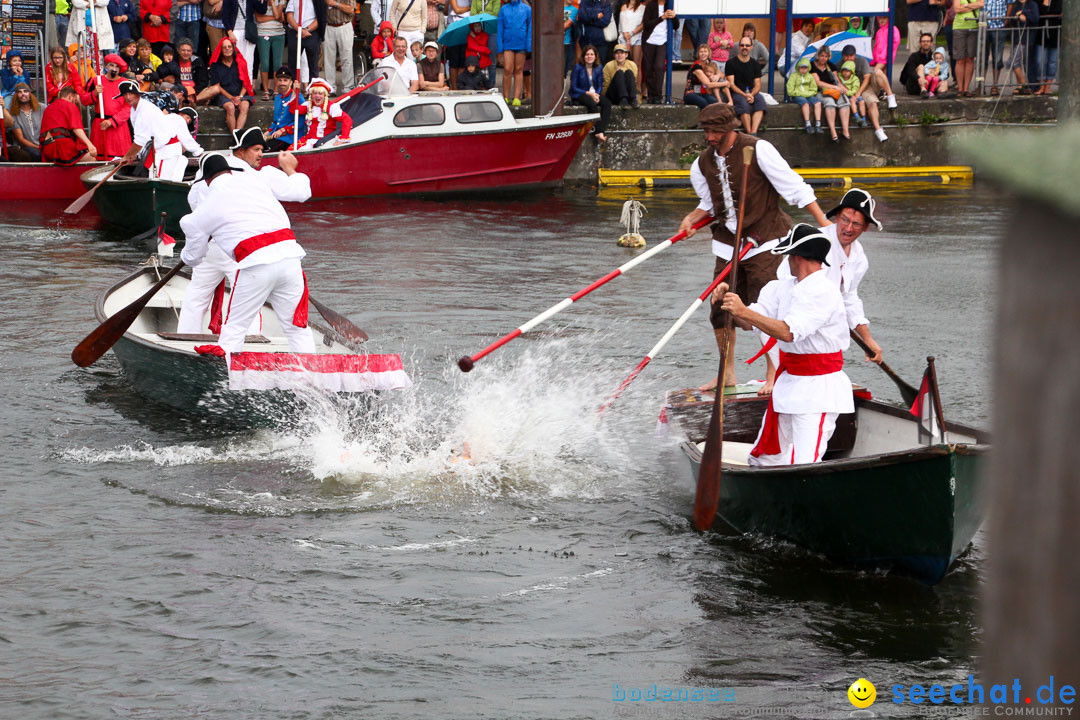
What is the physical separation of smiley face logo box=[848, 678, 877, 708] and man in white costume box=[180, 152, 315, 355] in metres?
4.95

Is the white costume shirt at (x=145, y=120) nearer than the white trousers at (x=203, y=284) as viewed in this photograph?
No

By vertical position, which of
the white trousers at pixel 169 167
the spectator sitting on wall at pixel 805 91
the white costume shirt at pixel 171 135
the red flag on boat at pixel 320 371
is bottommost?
the red flag on boat at pixel 320 371

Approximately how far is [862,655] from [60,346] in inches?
325

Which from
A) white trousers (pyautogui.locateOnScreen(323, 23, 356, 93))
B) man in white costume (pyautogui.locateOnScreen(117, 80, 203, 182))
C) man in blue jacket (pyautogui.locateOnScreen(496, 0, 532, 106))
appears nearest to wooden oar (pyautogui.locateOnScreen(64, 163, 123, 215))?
man in white costume (pyautogui.locateOnScreen(117, 80, 203, 182))

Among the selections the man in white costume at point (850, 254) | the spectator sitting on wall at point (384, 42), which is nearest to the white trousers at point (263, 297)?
the man in white costume at point (850, 254)

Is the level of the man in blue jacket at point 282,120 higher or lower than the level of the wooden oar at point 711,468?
higher

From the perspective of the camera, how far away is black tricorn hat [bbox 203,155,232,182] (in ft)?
28.6

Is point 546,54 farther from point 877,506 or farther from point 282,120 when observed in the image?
point 877,506

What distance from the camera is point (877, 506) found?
605 centimetres

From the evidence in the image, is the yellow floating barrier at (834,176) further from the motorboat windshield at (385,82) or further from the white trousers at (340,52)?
the white trousers at (340,52)

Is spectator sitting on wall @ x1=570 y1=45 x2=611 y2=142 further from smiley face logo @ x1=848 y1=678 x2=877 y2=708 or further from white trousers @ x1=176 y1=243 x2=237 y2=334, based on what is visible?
smiley face logo @ x1=848 y1=678 x2=877 y2=708

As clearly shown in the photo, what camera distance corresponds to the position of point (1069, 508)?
1.17 meters

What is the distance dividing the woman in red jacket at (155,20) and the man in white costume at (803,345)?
54.4 ft

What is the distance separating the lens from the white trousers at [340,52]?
69.7 feet
